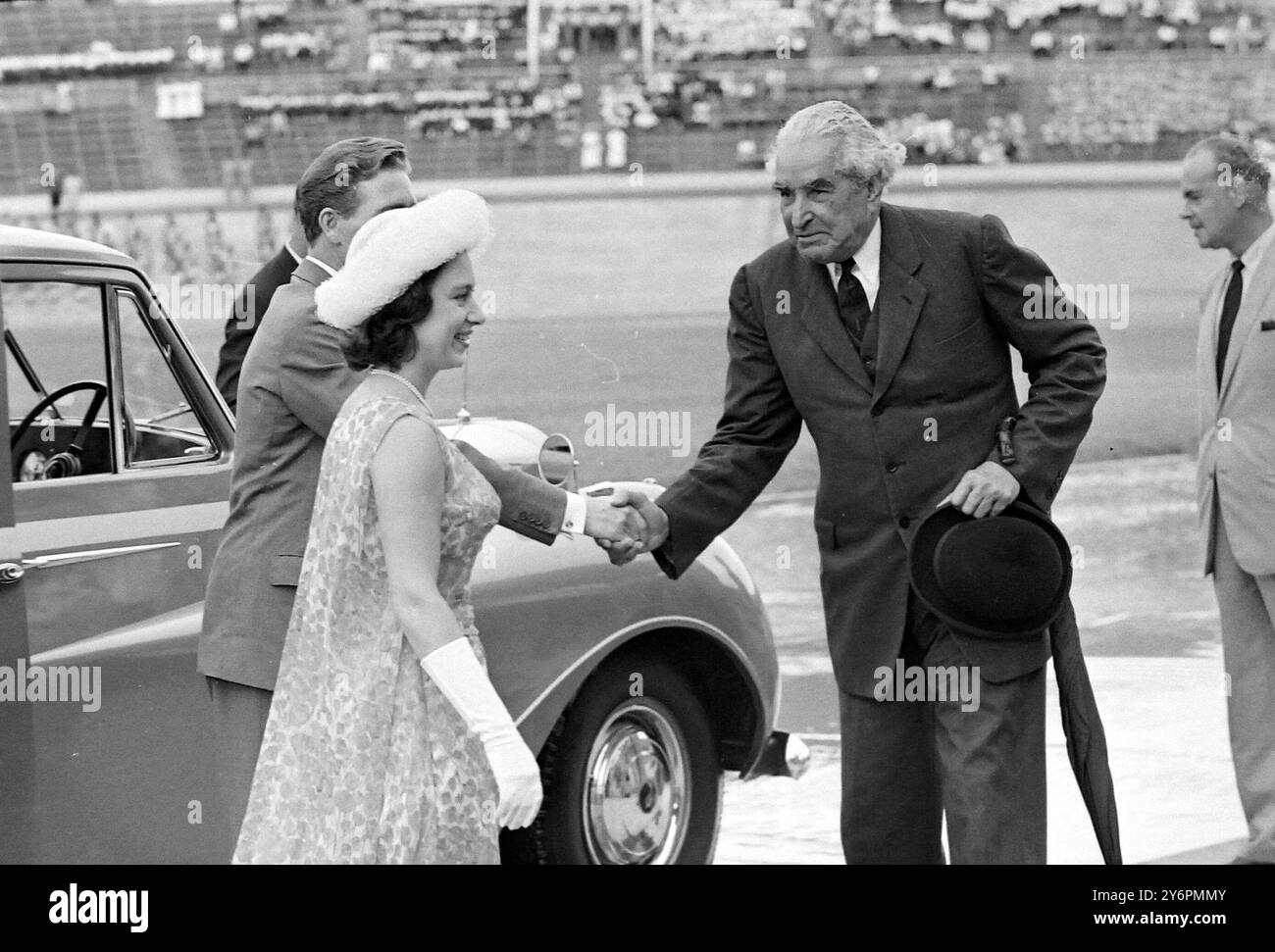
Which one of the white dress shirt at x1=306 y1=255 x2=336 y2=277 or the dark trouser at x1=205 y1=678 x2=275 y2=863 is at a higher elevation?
the white dress shirt at x1=306 y1=255 x2=336 y2=277

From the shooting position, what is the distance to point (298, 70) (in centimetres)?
4756

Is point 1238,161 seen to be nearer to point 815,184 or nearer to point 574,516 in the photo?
point 815,184

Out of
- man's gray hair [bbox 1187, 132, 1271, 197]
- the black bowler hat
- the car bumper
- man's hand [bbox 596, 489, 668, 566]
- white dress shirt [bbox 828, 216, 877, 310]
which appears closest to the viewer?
the black bowler hat

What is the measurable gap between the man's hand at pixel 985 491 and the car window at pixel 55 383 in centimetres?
209

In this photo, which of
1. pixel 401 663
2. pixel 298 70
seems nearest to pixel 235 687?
pixel 401 663

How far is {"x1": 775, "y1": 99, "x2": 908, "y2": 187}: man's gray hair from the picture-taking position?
3822 mm

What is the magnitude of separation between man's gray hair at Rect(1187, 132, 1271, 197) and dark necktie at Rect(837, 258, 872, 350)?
1.41 metres

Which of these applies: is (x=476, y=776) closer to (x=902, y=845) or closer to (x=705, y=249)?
(x=902, y=845)

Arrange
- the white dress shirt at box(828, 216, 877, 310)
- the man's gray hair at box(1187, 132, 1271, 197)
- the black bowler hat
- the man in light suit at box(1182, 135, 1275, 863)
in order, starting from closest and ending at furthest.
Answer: the black bowler hat
the white dress shirt at box(828, 216, 877, 310)
the man in light suit at box(1182, 135, 1275, 863)
the man's gray hair at box(1187, 132, 1271, 197)

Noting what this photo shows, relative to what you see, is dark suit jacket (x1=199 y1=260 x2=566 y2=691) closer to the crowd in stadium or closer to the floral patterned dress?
the floral patterned dress

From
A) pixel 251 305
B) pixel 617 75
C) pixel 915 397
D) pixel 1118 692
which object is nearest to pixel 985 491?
pixel 915 397

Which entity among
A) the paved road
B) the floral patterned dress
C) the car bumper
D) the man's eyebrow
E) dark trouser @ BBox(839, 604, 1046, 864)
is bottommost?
the paved road

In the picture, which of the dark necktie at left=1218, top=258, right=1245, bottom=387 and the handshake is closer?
the handshake

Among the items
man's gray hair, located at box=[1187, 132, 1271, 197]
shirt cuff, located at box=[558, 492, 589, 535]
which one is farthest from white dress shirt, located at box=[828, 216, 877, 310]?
man's gray hair, located at box=[1187, 132, 1271, 197]
